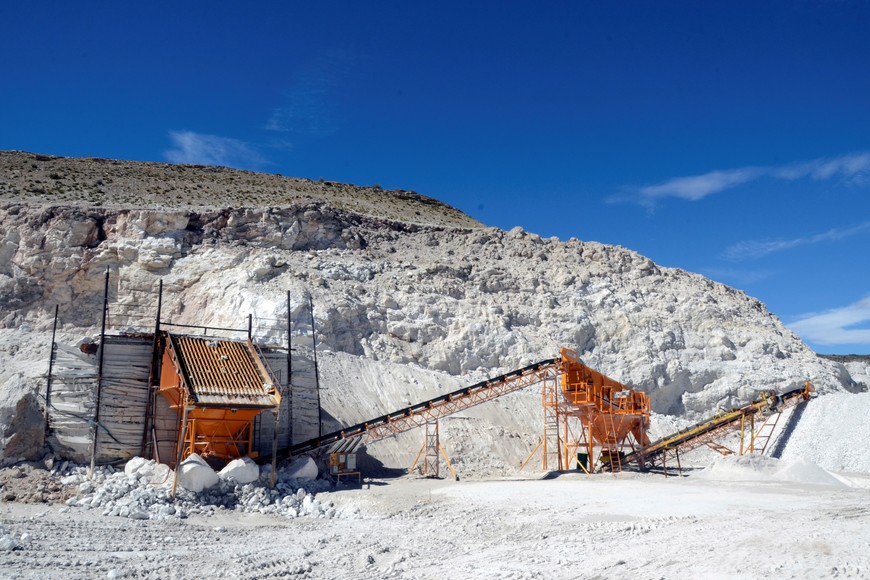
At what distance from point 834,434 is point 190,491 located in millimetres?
21749

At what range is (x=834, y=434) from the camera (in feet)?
90.9

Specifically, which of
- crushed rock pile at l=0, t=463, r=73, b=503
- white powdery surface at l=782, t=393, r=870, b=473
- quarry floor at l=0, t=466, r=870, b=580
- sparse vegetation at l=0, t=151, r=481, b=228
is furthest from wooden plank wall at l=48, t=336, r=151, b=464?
white powdery surface at l=782, t=393, r=870, b=473

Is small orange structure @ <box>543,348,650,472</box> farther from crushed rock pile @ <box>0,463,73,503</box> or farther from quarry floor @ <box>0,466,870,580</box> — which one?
crushed rock pile @ <box>0,463,73,503</box>

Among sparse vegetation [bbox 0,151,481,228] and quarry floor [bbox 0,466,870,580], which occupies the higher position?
sparse vegetation [bbox 0,151,481,228]

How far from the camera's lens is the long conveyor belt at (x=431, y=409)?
24281 mm

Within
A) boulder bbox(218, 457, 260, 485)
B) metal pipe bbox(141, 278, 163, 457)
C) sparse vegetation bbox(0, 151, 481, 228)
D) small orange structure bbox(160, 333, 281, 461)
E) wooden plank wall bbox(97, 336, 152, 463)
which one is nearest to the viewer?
boulder bbox(218, 457, 260, 485)

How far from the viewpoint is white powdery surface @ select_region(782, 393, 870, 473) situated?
86.9ft

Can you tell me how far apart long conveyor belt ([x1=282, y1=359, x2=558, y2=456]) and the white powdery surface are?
9518 millimetres

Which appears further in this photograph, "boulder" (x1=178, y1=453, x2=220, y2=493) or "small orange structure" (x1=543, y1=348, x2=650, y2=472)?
"small orange structure" (x1=543, y1=348, x2=650, y2=472)

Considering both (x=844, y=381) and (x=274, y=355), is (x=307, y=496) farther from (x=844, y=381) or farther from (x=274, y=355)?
(x=844, y=381)

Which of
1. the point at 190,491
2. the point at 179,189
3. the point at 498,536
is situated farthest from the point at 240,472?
the point at 179,189

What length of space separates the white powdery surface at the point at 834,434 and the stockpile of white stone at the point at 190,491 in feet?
56.8

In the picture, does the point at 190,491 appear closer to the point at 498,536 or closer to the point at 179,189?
the point at 498,536

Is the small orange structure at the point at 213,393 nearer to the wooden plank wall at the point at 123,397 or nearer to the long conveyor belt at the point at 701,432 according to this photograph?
the wooden plank wall at the point at 123,397
